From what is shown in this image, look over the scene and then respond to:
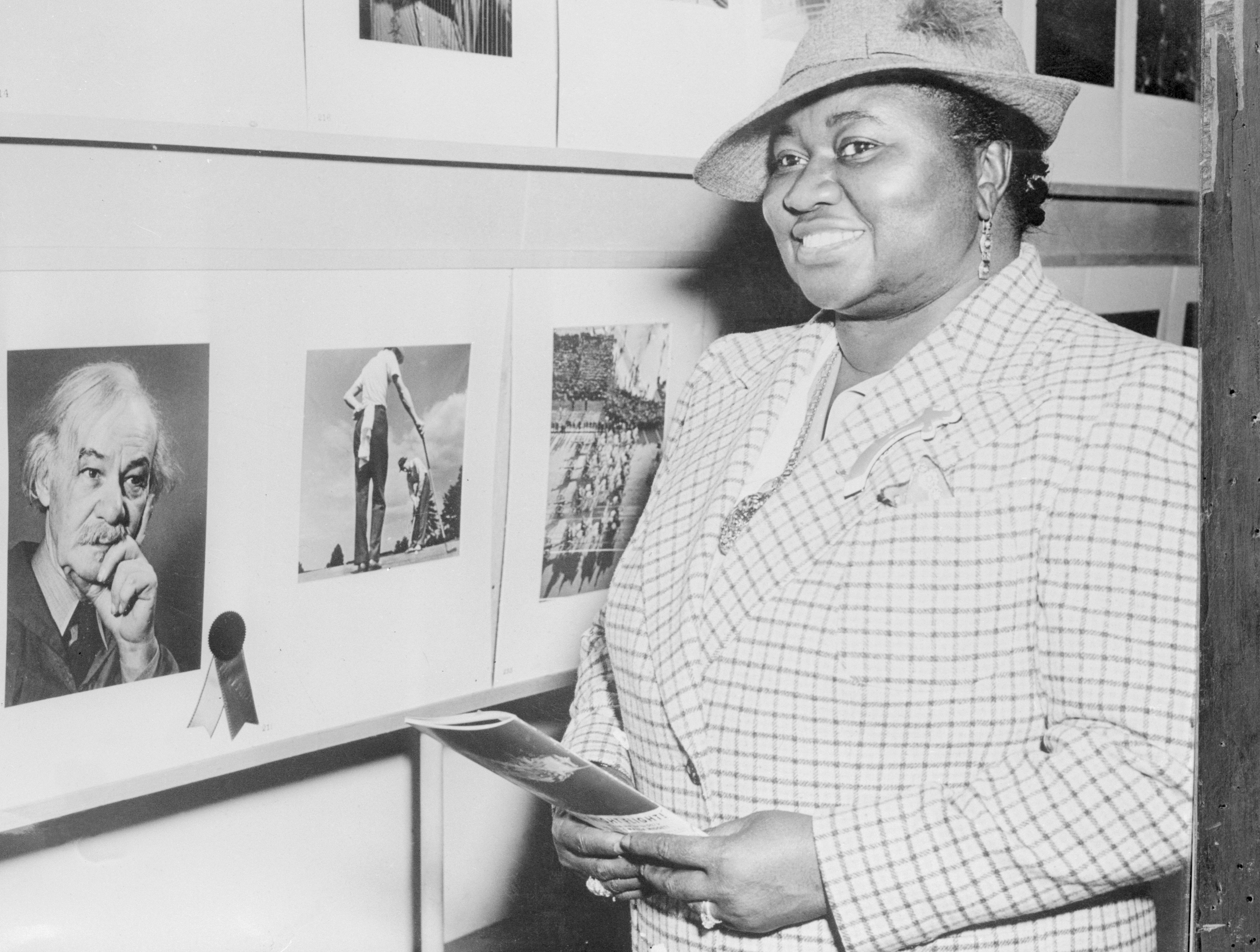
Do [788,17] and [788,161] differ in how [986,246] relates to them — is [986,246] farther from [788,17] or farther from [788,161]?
[788,17]

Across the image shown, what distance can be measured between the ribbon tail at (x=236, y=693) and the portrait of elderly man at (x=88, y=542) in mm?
86

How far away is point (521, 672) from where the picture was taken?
160cm

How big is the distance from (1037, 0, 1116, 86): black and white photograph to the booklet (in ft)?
4.71

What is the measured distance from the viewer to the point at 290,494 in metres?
1.32

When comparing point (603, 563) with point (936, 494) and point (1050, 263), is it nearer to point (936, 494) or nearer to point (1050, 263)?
point (936, 494)

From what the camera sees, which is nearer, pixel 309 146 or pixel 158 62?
pixel 158 62

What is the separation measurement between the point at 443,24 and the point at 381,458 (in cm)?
49

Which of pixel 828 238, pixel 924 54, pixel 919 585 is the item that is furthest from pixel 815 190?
pixel 919 585

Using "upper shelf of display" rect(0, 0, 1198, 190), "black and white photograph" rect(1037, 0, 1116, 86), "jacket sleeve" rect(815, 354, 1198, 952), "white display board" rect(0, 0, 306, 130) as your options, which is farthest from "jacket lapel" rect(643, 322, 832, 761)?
"black and white photograph" rect(1037, 0, 1116, 86)

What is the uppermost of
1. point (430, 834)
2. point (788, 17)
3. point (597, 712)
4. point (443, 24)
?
point (788, 17)

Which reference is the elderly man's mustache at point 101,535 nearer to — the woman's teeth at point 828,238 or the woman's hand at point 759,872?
the woman's hand at point 759,872

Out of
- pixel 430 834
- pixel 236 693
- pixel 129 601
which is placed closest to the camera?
pixel 129 601

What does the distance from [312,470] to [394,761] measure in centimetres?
55

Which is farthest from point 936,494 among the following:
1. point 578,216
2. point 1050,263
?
point 1050,263
